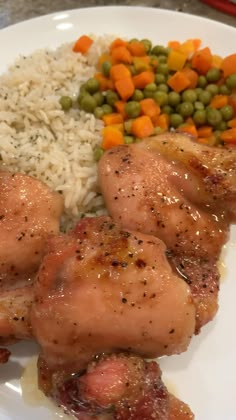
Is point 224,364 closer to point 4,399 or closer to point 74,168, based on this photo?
point 4,399

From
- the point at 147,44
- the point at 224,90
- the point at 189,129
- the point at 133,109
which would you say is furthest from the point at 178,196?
the point at 147,44

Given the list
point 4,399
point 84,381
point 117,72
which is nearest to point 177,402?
point 84,381

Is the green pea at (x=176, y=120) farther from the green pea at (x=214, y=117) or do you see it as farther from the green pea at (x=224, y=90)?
the green pea at (x=224, y=90)

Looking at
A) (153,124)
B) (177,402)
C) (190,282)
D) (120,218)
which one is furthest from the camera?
(153,124)

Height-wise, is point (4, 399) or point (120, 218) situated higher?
point (120, 218)

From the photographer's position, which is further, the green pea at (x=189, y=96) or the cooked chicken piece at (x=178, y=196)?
the green pea at (x=189, y=96)

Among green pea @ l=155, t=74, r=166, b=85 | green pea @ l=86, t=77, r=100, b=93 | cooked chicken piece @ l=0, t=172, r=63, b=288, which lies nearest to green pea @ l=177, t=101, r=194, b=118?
green pea @ l=155, t=74, r=166, b=85

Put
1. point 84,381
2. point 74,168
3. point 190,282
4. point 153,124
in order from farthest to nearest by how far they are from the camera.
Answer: point 153,124 → point 74,168 → point 190,282 → point 84,381

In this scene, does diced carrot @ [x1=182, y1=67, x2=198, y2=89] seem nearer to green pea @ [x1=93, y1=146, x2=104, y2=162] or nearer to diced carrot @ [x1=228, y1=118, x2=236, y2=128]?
diced carrot @ [x1=228, y1=118, x2=236, y2=128]

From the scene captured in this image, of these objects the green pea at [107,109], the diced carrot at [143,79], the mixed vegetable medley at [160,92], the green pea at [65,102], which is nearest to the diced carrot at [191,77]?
the mixed vegetable medley at [160,92]
